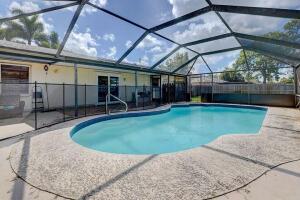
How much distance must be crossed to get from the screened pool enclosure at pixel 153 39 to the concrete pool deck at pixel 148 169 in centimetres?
283

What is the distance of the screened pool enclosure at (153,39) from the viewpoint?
19.2ft

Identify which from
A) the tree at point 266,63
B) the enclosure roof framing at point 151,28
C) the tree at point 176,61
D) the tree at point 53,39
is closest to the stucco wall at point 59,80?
the enclosure roof framing at point 151,28

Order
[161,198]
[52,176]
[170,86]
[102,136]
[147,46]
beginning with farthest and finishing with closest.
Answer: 1. [170,86]
2. [147,46]
3. [102,136]
4. [52,176]
5. [161,198]

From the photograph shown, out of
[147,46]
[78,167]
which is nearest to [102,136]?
[78,167]

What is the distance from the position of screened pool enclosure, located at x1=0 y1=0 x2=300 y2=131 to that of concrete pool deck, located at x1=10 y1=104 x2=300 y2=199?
2834mm

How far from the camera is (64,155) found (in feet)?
11.0

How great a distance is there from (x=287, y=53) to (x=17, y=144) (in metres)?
11.4

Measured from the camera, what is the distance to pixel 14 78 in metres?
8.44

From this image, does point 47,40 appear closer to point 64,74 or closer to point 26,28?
point 26,28

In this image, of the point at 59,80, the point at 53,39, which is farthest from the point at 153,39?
the point at 53,39

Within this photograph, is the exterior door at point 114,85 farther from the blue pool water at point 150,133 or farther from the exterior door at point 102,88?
the blue pool water at point 150,133

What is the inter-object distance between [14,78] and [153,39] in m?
6.89

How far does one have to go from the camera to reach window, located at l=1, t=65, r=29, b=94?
8.10 m

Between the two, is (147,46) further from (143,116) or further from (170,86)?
(170,86)
